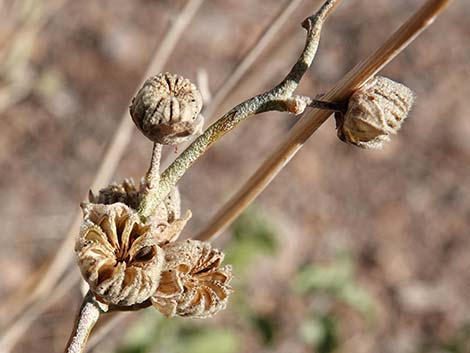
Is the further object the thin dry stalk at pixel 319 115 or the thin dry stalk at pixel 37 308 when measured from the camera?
the thin dry stalk at pixel 37 308

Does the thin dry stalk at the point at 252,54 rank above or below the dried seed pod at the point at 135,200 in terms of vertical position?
above

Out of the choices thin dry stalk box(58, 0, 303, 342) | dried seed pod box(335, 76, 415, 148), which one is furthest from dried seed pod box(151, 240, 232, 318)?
thin dry stalk box(58, 0, 303, 342)

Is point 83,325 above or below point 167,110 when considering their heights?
below

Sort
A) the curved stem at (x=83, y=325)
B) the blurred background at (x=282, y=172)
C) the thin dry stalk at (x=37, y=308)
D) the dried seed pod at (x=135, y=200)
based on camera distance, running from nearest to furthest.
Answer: the curved stem at (x=83, y=325), the dried seed pod at (x=135, y=200), the thin dry stalk at (x=37, y=308), the blurred background at (x=282, y=172)

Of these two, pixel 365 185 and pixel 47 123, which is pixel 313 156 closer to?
pixel 365 185

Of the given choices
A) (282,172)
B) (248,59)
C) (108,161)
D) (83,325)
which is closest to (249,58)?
(248,59)

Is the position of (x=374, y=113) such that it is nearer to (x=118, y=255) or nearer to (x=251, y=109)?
(x=251, y=109)

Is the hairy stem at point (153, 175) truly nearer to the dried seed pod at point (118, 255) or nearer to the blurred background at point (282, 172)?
the dried seed pod at point (118, 255)

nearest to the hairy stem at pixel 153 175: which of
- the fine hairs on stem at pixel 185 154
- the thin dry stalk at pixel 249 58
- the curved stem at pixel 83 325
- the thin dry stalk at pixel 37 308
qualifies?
the fine hairs on stem at pixel 185 154
